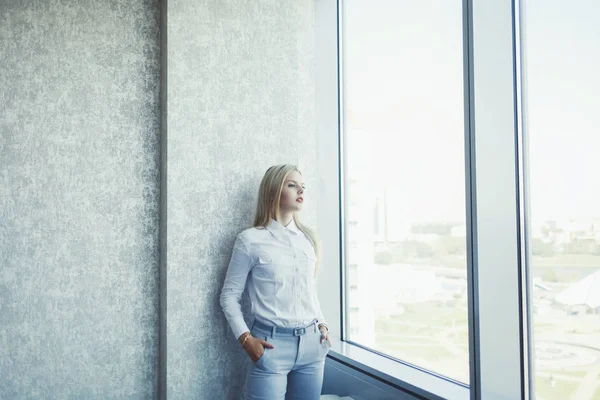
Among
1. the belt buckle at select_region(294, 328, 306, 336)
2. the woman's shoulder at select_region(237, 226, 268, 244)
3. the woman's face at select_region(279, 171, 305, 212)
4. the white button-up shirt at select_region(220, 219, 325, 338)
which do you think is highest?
the woman's face at select_region(279, 171, 305, 212)

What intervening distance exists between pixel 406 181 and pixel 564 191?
0.87 metres

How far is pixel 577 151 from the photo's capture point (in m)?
1.81

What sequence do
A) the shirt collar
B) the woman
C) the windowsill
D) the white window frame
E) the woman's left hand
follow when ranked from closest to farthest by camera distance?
the white window frame < the windowsill < the woman < the woman's left hand < the shirt collar

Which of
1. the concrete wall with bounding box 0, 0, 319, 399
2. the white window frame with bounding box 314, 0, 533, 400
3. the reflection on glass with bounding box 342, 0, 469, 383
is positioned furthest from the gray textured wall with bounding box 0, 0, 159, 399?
the white window frame with bounding box 314, 0, 533, 400

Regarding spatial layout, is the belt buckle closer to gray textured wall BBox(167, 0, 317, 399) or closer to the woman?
the woman

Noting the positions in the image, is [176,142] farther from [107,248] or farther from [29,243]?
[29,243]

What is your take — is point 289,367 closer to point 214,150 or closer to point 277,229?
point 277,229

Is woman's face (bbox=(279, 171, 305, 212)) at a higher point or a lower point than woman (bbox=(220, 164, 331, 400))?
higher

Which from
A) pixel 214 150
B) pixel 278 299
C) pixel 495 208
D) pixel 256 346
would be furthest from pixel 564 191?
pixel 214 150

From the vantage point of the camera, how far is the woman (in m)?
2.32

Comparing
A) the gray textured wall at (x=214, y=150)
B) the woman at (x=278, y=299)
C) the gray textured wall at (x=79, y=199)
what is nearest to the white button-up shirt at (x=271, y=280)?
the woman at (x=278, y=299)

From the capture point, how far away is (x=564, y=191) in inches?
72.8

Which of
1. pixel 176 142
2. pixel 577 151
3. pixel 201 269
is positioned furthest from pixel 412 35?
pixel 201 269

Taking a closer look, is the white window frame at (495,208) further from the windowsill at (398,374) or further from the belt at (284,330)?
the belt at (284,330)
